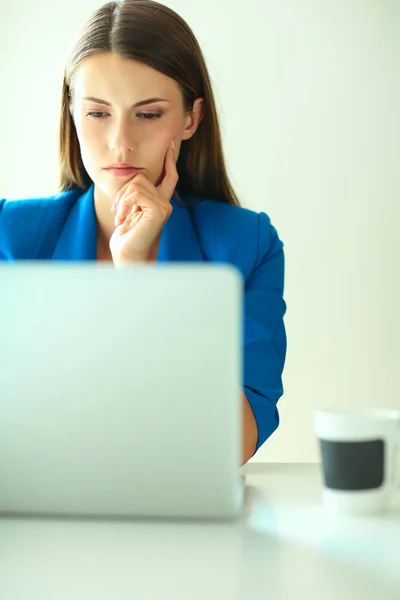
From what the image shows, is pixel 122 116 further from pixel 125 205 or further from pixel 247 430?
pixel 247 430

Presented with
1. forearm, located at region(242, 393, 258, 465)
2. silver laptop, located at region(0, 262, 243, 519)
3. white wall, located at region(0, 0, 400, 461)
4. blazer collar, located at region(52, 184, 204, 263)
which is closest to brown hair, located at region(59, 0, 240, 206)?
blazer collar, located at region(52, 184, 204, 263)

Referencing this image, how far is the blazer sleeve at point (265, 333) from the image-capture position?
143 centimetres

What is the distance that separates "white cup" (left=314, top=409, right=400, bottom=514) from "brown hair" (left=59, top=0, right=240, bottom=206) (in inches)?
44.7

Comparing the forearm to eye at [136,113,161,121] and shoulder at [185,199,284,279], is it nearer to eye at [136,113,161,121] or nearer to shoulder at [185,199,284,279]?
shoulder at [185,199,284,279]

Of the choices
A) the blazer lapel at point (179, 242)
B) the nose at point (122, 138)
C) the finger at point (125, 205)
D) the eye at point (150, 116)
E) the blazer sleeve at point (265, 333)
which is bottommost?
the blazer sleeve at point (265, 333)

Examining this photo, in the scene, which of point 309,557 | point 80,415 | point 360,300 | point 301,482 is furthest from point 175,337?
point 360,300

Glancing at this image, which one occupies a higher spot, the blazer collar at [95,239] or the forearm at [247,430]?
the blazer collar at [95,239]

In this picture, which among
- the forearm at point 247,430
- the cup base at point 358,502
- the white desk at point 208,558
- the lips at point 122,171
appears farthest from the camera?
the lips at point 122,171

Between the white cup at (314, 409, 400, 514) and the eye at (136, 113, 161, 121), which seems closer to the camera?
the white cup at (314, 409, 400, 514)

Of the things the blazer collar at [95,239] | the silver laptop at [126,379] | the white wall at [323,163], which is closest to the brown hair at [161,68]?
the blazer collar at [95,239]

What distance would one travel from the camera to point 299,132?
379cm

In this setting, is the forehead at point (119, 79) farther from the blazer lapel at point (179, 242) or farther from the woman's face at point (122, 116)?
the blazer lapel at point (179, 242)

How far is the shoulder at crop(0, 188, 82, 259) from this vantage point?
1879 mm

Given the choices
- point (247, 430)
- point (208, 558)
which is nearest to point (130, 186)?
point (247, 430)
